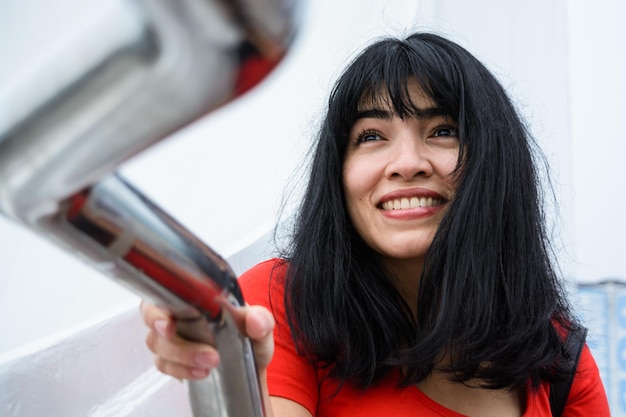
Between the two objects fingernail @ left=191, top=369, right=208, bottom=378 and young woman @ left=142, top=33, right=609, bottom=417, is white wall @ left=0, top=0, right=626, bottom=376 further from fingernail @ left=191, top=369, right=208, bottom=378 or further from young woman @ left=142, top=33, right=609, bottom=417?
fingernail @ left=191, top=369, right=208, bottom=378

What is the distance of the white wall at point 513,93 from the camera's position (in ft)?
3.44

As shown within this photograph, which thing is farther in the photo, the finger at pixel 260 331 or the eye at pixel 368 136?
the eye at pixel 368 136

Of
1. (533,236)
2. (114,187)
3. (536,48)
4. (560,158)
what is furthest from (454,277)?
(536,48)

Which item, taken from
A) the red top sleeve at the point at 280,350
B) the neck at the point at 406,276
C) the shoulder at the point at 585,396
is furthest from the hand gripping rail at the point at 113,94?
the shoulder at the point at 585,396

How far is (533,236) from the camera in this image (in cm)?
83

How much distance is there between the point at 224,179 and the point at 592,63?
2.82 feet

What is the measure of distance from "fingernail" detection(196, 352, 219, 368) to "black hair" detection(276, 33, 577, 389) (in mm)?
474

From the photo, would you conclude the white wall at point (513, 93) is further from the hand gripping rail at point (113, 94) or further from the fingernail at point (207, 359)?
the hand gripping rail at point (113, 94)

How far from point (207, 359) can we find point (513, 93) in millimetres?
1129

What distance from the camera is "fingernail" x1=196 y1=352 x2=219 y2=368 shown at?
28cm

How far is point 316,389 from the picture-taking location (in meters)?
0.75

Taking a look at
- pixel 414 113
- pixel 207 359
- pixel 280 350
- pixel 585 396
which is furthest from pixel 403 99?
pixel 207 359

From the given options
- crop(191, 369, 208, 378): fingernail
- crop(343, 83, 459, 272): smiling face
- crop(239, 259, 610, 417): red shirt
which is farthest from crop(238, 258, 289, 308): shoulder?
crop(191, 369, 208, 378): fingernail

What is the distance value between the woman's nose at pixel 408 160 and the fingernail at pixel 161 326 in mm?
488
